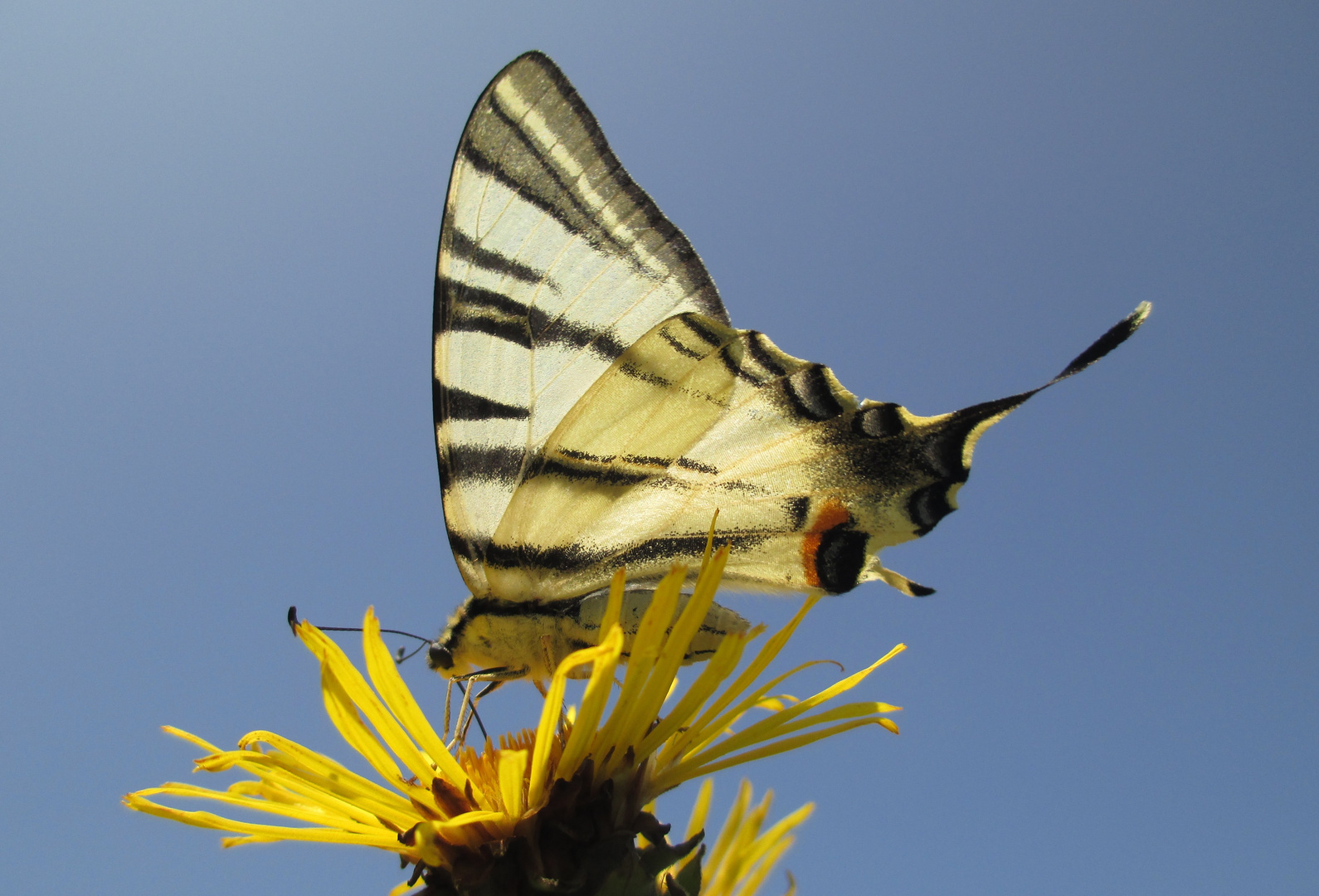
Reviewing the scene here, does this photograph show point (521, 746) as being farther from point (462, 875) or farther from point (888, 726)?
point (888, 726)

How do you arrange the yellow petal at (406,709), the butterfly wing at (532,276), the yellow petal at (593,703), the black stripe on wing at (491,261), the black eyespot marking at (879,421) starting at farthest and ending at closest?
the black stripe on wing at (491,261) → the butterfly wing at (532,276) → the black eyespot marking at (879,421) → the yellow petal at (406,709) → the yellow petal at (593,703)

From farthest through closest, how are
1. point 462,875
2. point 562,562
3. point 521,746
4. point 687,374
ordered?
point 687,374, point 562,562, point 521,746, point 462,875

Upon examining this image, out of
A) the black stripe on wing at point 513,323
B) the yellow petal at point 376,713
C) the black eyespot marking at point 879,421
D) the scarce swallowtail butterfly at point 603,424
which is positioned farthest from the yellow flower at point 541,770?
the black stripe on wing at point 513,323

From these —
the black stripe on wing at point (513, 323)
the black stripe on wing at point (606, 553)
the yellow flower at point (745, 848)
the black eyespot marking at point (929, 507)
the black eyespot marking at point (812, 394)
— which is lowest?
the yellow flower at point (745, 848)

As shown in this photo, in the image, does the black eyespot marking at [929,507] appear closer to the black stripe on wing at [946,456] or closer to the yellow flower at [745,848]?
the black stripe on wing at [946,456]

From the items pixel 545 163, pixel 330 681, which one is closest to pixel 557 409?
pixel 545 163

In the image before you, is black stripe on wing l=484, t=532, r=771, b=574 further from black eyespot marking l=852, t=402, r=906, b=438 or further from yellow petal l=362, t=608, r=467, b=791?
yellow petal l=362, t=608, r=467, b=791

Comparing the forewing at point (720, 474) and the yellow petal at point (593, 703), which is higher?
the forewing at point (720, 474)

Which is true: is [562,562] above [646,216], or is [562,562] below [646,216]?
below
